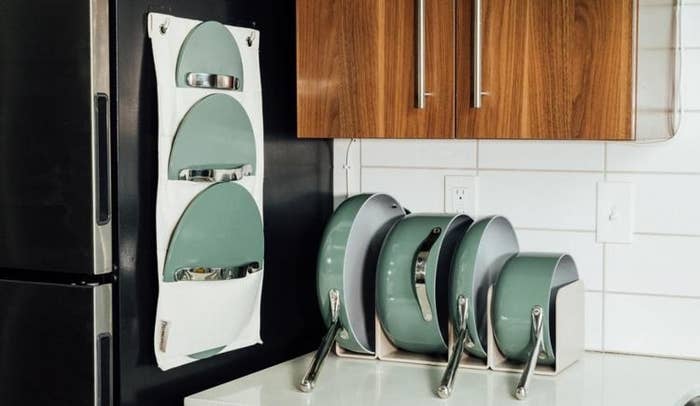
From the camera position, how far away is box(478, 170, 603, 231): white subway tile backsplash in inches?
84.1

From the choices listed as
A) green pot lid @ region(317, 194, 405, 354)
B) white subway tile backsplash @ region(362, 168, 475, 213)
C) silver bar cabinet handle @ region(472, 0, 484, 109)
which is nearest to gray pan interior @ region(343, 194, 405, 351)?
green pot lid @ region(317, 194, 405, 354)

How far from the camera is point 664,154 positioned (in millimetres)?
2064

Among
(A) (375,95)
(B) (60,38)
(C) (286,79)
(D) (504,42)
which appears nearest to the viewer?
(B) (60,38)

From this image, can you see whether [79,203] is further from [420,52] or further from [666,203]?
[666,203]

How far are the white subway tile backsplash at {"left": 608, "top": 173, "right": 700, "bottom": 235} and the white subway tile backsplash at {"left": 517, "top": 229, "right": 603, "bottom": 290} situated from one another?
0.10 m

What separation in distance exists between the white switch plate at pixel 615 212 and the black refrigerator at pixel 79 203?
2.92 ft

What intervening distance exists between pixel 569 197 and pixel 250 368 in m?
0.76

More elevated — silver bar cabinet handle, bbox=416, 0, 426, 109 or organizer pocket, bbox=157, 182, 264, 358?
silver bar cabinet handle, bbox=416, 0, 426, 109

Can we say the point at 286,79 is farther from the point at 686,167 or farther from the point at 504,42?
the point at 686,167

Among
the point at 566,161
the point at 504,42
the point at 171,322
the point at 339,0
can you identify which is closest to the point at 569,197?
the point at 566,161

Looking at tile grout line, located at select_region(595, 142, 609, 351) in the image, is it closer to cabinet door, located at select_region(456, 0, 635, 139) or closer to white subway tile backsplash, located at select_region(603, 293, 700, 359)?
white subway tile backsplash, located at select_region(603, 293, 700, 359)

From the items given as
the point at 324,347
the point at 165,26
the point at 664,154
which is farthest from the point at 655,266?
the point at 165,26

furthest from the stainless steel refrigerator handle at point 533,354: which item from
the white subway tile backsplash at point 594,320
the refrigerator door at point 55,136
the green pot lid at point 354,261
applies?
the refrigerator door at point 55,136

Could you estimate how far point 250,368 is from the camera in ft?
6.85
